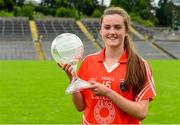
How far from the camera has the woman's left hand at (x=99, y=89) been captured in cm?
305

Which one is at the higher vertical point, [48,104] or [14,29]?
[48,104]

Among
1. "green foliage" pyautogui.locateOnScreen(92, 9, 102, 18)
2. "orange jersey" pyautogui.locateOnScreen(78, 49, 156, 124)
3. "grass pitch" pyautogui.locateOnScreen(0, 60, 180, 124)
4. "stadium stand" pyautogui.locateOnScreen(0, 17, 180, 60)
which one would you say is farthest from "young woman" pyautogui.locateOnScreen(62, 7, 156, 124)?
"green foliage" pyautogui.locateOnScreen(92, 9, 102, 18)

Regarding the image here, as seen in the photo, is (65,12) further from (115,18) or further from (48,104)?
(115,18)

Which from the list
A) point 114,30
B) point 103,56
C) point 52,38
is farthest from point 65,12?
point 114,30

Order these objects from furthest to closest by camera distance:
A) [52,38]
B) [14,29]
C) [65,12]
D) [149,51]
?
[65,12] < [14,29] < [52,38] < [149,51]

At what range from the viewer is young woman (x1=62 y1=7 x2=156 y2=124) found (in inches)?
127

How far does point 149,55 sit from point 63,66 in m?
41.5

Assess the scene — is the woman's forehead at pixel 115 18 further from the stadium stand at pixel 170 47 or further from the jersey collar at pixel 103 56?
the stadium stand at pixel 170 47

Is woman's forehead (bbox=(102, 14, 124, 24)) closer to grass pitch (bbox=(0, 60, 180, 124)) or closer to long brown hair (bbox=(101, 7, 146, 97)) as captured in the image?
long brown hair (bbox=(101, 7, 146, 97))

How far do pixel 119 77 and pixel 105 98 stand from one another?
0.54ft

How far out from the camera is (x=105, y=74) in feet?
10.8

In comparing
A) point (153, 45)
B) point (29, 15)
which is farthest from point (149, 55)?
point (29, 15)

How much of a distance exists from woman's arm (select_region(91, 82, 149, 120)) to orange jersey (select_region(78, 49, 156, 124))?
6cm

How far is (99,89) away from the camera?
3.05m
